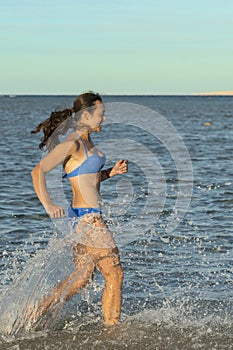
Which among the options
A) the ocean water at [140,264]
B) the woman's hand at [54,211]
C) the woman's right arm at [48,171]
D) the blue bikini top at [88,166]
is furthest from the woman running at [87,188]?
the woman's hand at [54,211]

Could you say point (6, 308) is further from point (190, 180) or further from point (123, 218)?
point (190, 180)

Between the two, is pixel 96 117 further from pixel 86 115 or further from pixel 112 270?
pixel 112 270

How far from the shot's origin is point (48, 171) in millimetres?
6820

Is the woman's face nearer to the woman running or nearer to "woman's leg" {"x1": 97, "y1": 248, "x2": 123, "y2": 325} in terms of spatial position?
the woman running

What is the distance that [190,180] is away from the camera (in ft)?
64.8

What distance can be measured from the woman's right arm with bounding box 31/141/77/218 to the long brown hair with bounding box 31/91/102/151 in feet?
0.72

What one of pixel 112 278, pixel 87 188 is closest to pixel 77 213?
pixel 87 188

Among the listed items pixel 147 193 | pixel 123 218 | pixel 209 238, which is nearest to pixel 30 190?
pixel 147 193

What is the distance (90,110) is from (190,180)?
42.2ft

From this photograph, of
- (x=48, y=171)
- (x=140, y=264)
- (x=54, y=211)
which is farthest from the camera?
(x=140, y=264)

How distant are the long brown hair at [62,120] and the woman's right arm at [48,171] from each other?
22cm

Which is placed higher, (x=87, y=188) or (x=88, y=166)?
(x=88, y=166)

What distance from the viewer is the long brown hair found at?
23.3ft

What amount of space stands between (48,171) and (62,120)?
0.58 m
